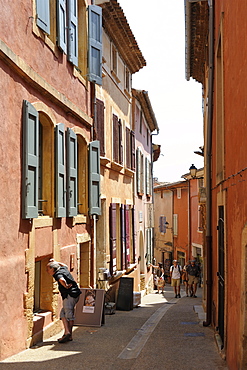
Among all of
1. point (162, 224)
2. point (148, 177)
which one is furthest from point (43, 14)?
point (162, 224)

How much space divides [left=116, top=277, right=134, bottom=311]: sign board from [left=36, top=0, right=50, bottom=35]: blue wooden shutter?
774cm

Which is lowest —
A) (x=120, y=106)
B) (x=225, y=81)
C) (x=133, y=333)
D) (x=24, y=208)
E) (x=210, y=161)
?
(x=133, y=333)

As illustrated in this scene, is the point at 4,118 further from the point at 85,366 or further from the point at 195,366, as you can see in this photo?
the point at 195,366

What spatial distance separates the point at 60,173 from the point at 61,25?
2.71 metres

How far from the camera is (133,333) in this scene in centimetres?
1006

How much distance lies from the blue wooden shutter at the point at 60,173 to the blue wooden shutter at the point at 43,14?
1721 mm

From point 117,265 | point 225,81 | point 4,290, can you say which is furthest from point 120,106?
point 4,290

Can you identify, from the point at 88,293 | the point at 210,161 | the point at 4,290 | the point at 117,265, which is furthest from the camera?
the point at 117,265

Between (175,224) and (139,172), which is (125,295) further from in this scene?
Result: (175,224)

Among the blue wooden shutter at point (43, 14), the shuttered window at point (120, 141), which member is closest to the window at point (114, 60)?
the shuttered window at point (120, 141)

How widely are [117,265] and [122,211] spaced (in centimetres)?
168

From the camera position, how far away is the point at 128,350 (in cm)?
822

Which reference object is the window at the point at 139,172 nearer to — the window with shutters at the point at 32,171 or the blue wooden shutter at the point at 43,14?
the window with shutters at the point at 32,171

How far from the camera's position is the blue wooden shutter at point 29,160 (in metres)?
7.99
